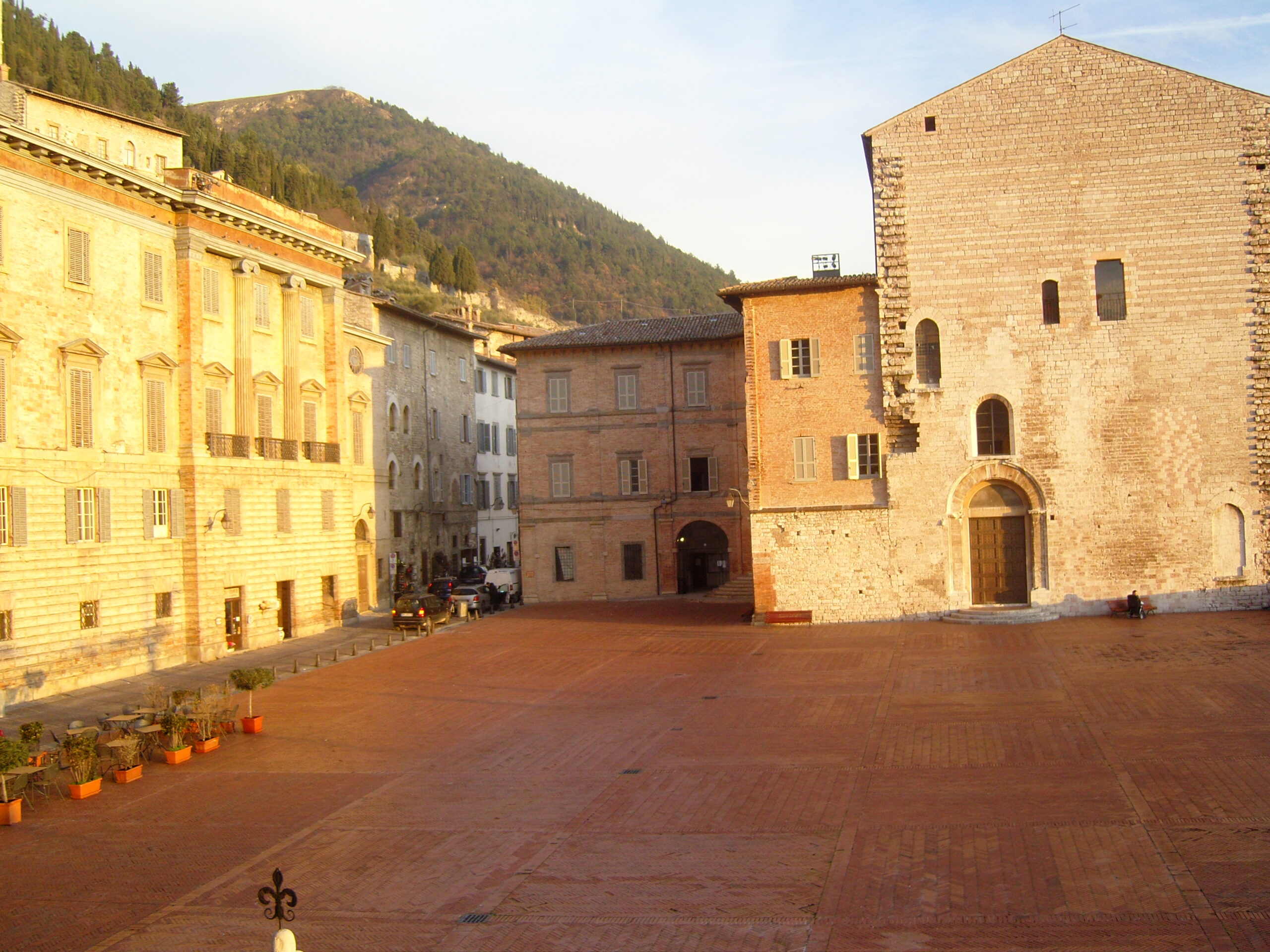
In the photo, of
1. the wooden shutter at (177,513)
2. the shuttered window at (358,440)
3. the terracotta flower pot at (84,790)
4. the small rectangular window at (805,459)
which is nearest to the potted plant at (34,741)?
the terracotta flower pot at (84,790)

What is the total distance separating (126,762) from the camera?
58.4ft

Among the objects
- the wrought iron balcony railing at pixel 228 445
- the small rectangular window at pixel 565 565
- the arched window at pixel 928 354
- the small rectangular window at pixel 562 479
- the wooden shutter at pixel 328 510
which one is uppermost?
the arched window at pixel 928 354

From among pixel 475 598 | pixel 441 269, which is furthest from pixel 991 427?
pixel 441 269

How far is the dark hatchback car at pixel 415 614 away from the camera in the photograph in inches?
1476

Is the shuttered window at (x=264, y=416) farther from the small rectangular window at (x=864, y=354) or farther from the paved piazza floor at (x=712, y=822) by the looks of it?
the small rectangular window at (x=864, y=354)

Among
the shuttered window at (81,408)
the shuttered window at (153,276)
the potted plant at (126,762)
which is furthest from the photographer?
the shuttered window at (153,276)

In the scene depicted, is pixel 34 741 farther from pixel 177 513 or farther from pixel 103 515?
pixel 177 513

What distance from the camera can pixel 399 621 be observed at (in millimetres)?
37719

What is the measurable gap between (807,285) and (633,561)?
Answer: 55.9 feet

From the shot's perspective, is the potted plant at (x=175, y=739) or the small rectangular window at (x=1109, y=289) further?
the small rectangular window at (x=1109, y=289)

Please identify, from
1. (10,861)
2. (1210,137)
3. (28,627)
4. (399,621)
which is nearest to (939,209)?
(1210,137)

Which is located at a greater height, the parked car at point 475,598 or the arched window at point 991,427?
the arched window at point 991,427

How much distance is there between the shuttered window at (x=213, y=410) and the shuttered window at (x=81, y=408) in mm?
4531

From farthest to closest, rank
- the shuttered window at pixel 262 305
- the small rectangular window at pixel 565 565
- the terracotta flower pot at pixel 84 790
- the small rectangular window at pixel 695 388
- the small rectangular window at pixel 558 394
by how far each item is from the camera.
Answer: the small rectangular window at pixel 558 394 → the small rectangular window at pixel 565 565 → the small rectangular window at pixel 695 388 → the shuttered window at pixel 262 305 → the terracotta flower pot at pixel 84 790
